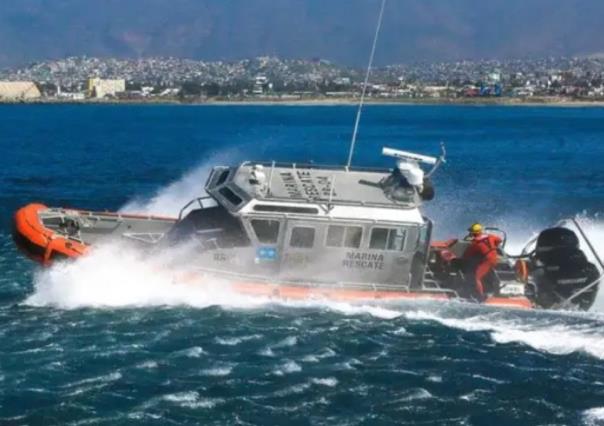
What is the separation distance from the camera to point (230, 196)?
2402 centimetres

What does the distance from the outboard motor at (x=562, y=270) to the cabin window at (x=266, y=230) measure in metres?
6.69

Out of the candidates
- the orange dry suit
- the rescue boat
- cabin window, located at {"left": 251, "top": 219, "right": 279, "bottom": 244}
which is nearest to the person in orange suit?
the orange dry suit

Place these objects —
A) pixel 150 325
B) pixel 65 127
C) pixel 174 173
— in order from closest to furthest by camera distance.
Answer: pixel 150 325 → pixel 174 173 → pixel 65 127

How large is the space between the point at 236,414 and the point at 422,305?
7.97 m

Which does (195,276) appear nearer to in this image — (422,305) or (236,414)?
(422,305)

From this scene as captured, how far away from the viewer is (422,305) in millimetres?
23312

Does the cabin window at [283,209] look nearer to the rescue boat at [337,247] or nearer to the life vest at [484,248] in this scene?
the rescue boat at [337,247]

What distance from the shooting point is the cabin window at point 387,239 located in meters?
23.2

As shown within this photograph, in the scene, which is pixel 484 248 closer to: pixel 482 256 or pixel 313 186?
pixel 482 256

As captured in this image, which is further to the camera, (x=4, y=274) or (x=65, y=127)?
(x=65, y=127)

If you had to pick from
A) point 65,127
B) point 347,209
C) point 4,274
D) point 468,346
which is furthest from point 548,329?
point 65,127

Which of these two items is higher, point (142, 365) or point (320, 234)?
point (320, 234)

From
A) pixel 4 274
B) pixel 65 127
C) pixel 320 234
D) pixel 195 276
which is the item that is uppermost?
pixel 320 234

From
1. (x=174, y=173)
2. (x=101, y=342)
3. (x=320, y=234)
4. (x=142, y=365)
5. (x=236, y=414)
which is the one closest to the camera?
(x=236, y=414)
